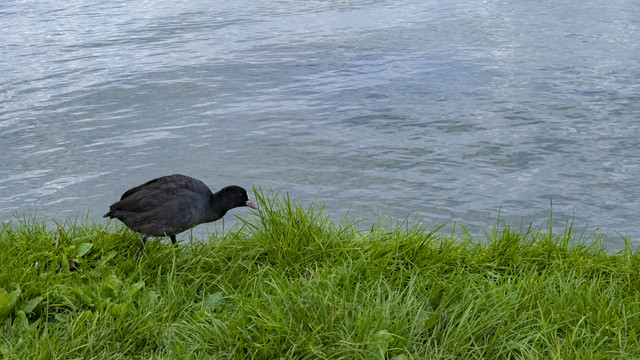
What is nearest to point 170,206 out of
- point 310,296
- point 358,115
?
point 310,296

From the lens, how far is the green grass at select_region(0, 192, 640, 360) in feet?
12.5

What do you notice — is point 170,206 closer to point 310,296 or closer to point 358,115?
point 310,296

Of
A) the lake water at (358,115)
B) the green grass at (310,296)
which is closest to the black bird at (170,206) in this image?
the green grass at (310,296)

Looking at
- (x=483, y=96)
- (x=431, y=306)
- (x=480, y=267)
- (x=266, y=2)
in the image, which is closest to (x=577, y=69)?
(x=483, y=96)

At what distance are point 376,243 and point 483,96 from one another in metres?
6.85

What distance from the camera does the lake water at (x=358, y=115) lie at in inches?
308

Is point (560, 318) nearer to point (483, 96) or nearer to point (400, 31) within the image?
point (483, 96)

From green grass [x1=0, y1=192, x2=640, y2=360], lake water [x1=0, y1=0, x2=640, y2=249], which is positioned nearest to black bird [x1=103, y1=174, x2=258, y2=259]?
green grass [x1=0, y1=192, x2=640, y2=360]

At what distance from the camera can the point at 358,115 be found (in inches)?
423

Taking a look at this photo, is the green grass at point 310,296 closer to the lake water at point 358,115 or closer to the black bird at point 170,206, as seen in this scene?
the black bird at point 170,206

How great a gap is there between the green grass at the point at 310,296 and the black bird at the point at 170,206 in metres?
0.17

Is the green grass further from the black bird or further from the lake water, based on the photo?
the lake water

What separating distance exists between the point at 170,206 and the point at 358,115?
230 inches

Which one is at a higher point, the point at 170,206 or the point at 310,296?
the point at 170,206
